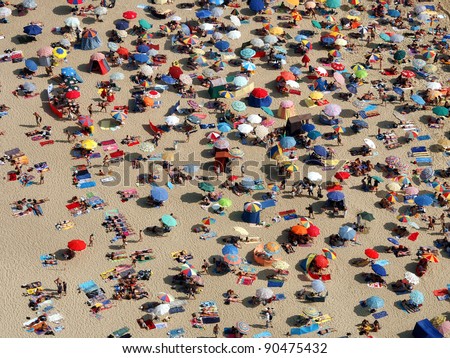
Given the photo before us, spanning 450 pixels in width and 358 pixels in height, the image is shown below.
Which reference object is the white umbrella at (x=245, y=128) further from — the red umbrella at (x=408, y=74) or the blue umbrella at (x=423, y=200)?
the red umbrella at (x=408, y=74)

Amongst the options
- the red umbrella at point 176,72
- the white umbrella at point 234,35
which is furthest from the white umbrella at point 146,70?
the white umbrella at point 234,35

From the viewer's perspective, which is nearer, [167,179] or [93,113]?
[167,179]

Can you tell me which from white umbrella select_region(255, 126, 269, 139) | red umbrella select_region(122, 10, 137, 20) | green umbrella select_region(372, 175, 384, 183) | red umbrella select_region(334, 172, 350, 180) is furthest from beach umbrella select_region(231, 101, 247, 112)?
red umbrella select_region(122, 10, 137, 20)

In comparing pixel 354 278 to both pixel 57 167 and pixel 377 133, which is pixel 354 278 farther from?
pixel 57 167

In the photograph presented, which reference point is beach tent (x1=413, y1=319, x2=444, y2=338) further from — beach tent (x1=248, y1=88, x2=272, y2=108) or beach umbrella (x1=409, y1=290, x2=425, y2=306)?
beach tent (x1=248, y1=88, x2=272, y2=108)

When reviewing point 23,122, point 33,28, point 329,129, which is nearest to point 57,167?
point 23,122

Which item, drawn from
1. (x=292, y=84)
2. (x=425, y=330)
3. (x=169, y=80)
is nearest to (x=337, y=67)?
(x=292, y=84)

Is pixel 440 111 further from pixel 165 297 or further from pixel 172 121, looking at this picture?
pixel 165 297
